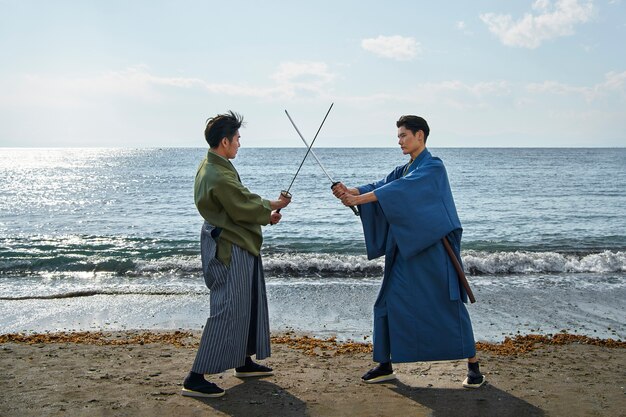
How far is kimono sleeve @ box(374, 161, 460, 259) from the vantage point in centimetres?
407

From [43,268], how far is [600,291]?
9.07 meters

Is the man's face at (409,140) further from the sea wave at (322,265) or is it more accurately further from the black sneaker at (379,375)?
the sea wave at (322,265)

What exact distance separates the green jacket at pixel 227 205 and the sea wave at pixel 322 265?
20.4 feet

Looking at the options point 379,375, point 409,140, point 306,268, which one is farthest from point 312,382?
point 306,268

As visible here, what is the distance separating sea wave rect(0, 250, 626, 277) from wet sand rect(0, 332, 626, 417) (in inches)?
195

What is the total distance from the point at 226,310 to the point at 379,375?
47.7 inches

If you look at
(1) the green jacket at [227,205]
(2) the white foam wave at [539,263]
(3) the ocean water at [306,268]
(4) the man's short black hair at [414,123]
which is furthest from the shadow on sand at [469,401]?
(2) the white foam wave at [539,263]

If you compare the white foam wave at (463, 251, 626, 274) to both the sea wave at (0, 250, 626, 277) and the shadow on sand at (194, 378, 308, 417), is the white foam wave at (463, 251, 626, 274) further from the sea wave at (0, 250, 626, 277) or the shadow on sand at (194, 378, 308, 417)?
the shadow on sand at (194, 378, 308, 417)

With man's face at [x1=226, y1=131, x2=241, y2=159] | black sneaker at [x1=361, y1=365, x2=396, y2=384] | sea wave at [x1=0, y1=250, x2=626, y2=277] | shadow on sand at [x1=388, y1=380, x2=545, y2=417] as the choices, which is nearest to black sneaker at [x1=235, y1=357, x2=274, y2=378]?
black sneaker at [x1=361, y1=365, x2=396, y2=384]

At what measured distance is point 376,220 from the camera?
440cm

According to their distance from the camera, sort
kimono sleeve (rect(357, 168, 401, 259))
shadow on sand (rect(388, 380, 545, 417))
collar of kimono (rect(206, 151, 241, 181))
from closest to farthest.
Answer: shadow on sand (rect(388, 380, 545, 417))
collar of kimono (rect(206, 151, 241, 181))
kimono sleeve (rect(357, 168, 401, 259))

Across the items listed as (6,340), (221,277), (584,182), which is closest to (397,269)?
(221,277)

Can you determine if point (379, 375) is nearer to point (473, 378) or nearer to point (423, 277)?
point (473, 378)

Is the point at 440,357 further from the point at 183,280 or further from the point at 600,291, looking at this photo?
the point at 183,280
